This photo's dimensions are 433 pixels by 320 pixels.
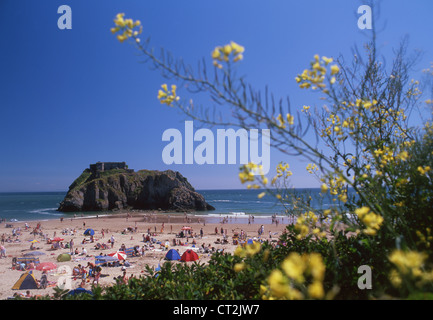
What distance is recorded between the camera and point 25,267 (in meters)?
15.3

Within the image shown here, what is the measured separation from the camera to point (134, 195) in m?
68.1

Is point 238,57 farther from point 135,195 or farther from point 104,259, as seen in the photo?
point 135,195

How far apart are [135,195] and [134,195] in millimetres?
265

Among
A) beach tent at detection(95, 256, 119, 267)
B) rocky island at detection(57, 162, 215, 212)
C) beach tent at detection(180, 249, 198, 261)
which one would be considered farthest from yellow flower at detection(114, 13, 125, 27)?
rocky island at detection(57, 162, 215, 212)

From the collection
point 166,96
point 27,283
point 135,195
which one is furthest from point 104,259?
point 135,195

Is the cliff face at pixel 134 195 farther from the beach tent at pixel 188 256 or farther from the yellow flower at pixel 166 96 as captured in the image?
the yellow flower at pixel 166 96

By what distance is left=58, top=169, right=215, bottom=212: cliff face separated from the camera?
6128 cm

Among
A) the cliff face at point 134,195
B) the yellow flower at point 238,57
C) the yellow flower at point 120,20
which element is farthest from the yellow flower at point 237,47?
the cliff face at point 134,195

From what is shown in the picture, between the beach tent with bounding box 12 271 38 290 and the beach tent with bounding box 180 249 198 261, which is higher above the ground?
the beach tent with bounding box 180 249 198 261

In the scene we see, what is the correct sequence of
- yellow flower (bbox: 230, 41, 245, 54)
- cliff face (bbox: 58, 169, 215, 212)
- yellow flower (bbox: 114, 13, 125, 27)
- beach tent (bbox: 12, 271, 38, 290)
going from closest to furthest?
yellow flower (bbox: 230, 41, 245, 54), yellow flower (bbox: 114, 13, 125, 27), beach tent (bbox: 12, 271, 38, 290), cliff face (bbox: 58, 169, 215, 212)

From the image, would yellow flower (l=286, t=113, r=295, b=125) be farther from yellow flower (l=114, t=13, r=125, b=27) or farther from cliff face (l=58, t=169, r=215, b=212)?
cliff face (l=58, t=169, r=215, b=212)
